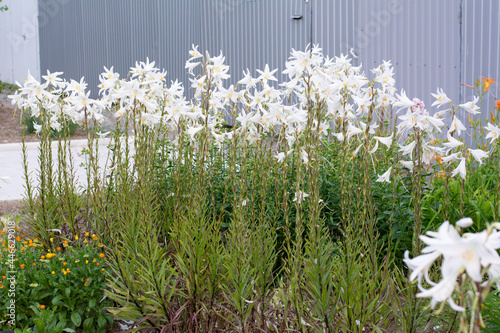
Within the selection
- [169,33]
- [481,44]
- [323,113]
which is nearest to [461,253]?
[323,113]

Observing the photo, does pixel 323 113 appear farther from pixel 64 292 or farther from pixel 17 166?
pixel 17 166

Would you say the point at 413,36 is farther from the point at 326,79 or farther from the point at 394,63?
the point at 326,79

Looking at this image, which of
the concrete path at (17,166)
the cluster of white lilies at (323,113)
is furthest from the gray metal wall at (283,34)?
the concrete path at (17,166)

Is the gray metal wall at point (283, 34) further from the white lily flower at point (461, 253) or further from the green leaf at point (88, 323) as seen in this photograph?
the white lily flower at point (461, 253)

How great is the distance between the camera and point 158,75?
387 centimetres

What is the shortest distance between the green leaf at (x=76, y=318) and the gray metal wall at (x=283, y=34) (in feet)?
14.2

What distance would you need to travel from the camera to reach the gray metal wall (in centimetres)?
794

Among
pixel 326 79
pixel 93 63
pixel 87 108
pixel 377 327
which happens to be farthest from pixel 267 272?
pixel 93 63

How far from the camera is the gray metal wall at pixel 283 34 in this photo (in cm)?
794

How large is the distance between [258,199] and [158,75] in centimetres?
114

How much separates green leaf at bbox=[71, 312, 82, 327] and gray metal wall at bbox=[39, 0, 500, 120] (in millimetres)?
4328

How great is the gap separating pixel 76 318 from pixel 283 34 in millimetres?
8769

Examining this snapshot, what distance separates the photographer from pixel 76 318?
324 cm

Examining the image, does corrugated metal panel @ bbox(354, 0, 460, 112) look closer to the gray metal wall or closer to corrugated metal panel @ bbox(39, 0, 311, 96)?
the gray metal wall
